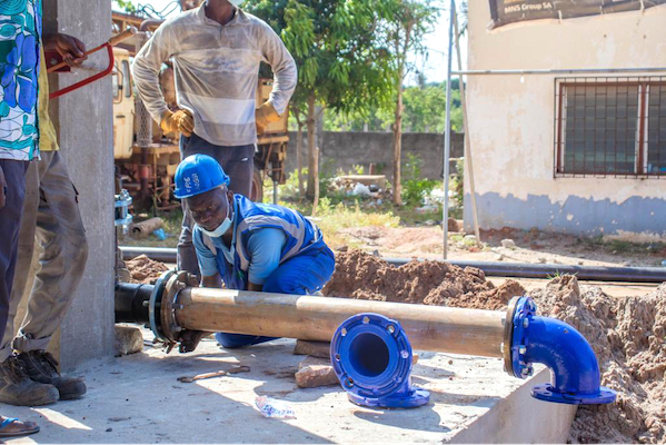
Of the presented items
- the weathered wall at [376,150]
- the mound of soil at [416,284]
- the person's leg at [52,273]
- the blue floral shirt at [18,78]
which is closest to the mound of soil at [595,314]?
the mound of soil at [416,284]

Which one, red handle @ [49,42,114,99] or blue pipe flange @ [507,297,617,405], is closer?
blue pipe flange @ [507,297,617,405]

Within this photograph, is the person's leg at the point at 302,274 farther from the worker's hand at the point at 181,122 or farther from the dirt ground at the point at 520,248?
the dirt ground at the point at 520,248

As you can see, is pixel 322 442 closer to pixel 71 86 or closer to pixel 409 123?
pixel 71 86

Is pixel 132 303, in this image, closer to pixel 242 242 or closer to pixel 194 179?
pixel 242 242

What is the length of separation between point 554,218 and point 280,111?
6.83m

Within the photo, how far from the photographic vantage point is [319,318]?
13.5 ft

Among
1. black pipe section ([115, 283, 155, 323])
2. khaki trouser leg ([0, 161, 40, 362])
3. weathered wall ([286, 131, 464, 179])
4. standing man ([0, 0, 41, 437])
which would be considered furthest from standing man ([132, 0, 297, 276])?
weathered wall ([286, 131, 464, 179])

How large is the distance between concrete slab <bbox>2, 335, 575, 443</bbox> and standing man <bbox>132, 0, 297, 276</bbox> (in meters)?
1.25

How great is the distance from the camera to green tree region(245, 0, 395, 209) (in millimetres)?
15500

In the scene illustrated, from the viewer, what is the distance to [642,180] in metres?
11.2

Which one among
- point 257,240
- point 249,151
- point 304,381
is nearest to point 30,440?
point 304,381

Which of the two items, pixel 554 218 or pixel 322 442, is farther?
pixel 554 218

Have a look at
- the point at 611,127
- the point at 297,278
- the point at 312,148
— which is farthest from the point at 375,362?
the point at 312,148

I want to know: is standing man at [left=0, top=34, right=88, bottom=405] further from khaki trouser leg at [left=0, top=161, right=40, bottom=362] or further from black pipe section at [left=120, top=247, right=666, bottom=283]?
black pipe section at [left=120, top=247, right=666, bottom=283]
